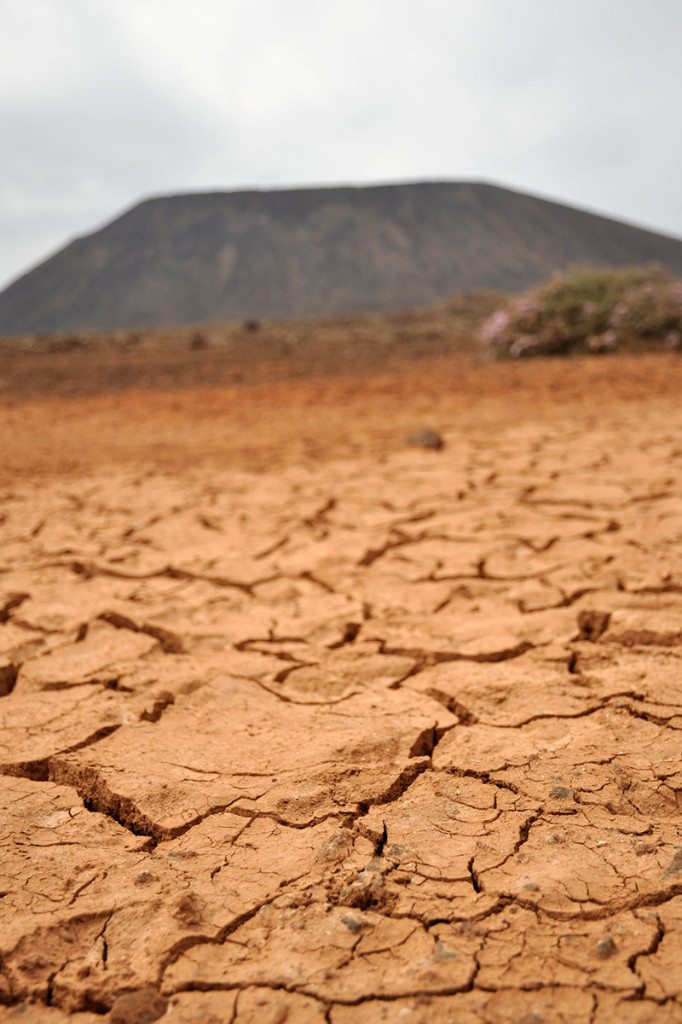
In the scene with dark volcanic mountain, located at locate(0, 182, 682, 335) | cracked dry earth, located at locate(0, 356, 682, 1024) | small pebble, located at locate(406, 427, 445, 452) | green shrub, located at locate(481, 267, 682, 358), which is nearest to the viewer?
cracked dry earth, located at locate(0, 356, 682, 1024)

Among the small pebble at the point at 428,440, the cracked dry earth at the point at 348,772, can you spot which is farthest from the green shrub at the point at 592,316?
the cracked dry earth at the point at 348,772

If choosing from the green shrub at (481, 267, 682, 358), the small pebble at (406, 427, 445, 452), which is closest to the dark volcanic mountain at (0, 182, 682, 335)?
the green shrub at (481, 267, 682, 358)

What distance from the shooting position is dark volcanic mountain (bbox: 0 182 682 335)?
40.9 meters

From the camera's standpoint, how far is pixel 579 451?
412 centimetres

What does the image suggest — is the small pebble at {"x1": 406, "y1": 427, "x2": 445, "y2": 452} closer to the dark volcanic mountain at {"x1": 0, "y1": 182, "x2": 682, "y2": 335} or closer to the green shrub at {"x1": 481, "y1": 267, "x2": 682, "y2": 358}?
the green shrub at {"x1": 481, "y1": 267, "x2": 682, "y2": 358}

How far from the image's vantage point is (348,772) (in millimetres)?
1450

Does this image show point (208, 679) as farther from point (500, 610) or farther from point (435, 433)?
point (435, 433)

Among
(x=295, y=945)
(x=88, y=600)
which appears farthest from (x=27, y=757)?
(x=88, y=600)

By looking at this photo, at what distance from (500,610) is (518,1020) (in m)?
1.40

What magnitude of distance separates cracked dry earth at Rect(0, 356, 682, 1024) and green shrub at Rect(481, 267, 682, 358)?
6.27m

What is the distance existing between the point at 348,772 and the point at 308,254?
45676 millimetres

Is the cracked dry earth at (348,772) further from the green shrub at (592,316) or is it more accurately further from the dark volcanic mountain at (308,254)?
the dark volcanic mountain at (308,254)

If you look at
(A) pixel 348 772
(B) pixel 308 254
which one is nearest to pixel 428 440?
(A) pixel 348 772

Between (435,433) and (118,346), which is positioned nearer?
(435,433)
